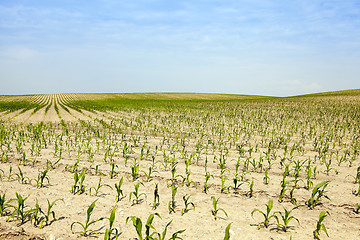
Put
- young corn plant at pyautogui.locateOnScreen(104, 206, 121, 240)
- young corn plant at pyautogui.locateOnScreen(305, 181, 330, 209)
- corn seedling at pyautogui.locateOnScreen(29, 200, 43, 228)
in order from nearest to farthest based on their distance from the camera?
young corn plant at pyautogui.locateOnScreen(104, 206, 121, 240) < corn seedling at pyautogui.locateOnScreen(29, 200, 43, 228) < young corn plant at pyautogui.locateOnScreen(305, 181, 330, 209)

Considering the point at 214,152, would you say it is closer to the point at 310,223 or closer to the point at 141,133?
the point at 310,223

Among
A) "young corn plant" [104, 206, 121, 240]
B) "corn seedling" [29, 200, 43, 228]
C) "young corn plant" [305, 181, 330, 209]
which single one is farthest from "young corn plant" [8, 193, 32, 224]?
"young corn plant" [305, 181, 330, 209]

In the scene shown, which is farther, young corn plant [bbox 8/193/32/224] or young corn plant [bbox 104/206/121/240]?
young corn plant [bbox 8/193/32/224]

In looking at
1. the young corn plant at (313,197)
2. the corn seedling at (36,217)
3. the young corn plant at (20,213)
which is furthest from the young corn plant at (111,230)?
the young corn plant at (313,197)

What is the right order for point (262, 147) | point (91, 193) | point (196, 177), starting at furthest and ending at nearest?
point (262, 147), point (196, 177), point (91, 193)

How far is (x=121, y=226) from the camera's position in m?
3.49

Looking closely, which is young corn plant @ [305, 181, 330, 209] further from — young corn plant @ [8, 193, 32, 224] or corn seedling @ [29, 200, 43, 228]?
young corn plant @ [8, 193, 32, 224]

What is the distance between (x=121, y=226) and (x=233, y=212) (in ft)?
6.67

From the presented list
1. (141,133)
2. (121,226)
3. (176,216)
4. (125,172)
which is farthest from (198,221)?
(141,133)

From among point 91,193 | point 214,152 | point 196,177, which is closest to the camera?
point 91,193

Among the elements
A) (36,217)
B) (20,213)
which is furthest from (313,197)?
(20,213)

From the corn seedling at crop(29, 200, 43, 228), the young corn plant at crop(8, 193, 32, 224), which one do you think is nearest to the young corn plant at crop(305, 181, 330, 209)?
the corn seedling at crop(29, 200, 43, 228)

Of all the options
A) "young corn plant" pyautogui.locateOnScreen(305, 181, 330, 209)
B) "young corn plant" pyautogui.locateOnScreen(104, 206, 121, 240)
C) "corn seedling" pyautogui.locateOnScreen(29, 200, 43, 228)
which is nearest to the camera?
"young corn plant" pyautogui.locateOnScreen(104, 206, 121, 240)

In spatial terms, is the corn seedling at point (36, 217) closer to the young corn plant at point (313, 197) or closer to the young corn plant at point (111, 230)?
the young corn plant at point (111, 230)
